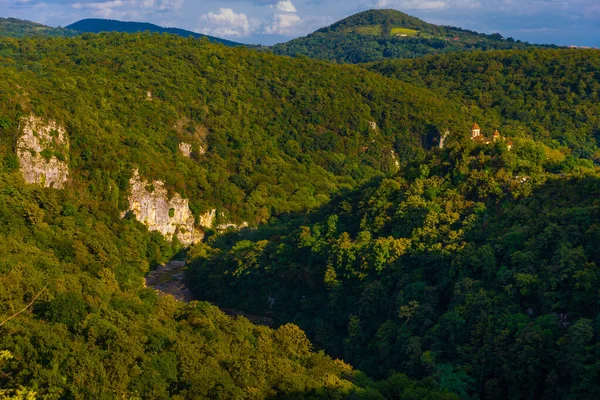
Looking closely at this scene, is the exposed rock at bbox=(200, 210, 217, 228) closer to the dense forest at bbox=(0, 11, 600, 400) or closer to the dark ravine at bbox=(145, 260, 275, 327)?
the dense forest at bbox=(0, 11, 600, 400)

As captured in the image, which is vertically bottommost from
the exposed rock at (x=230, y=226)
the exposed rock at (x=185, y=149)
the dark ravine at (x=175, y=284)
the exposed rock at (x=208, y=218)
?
the dark ravine at (x=175, y=284)

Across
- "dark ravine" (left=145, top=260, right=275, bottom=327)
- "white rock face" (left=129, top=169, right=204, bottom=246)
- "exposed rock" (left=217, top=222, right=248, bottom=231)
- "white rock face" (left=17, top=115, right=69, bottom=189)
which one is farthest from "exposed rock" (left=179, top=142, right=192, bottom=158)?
"white rock face" (left=17, top=115, right=69, bottom=189)

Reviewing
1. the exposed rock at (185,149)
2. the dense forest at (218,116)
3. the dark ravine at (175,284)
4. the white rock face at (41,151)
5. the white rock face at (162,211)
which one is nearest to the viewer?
the dark ravine at (175,284)

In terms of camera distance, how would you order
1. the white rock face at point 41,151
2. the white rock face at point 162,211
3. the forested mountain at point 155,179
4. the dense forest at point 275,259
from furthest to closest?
the white rock face at point 162,211 < the white rock face at point 41,151 < the dense forest at point 275,259 < the forested mountain at point 155,179

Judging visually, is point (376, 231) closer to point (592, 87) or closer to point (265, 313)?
point (265, 313)

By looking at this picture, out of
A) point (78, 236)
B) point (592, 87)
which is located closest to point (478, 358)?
point (78, 236)

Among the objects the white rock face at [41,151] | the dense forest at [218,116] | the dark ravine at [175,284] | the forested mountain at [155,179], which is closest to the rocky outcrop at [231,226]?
the forested mountain at [155,179]

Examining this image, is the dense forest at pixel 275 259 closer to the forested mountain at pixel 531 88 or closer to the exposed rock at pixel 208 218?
the exposed rock at pixel 208 218
